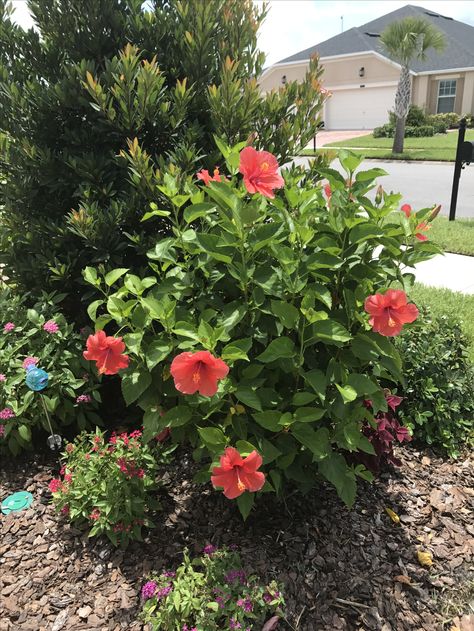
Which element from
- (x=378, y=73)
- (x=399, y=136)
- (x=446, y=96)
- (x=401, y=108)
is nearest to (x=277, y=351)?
(x=399, y=136)

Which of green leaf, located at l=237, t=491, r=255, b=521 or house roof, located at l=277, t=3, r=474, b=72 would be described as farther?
house roof, located at l=277, t=3, r=474, b=72

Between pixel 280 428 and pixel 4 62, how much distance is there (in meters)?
2.62

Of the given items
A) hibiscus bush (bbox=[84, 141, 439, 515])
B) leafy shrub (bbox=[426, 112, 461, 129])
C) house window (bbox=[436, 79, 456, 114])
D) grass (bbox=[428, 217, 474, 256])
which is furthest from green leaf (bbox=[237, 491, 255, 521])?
house window (bbox=[436, 79, 456, 114])

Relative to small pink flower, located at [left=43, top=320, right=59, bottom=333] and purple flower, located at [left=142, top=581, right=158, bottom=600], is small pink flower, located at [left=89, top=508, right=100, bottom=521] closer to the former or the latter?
purple flower, located at [left=142, top=581, right=158, bottom=600]

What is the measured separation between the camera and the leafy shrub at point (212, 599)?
180 cm

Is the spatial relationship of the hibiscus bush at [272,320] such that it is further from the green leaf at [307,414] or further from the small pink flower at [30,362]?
the small pink flower at [30,362]

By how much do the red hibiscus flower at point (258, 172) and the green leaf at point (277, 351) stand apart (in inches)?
19.9

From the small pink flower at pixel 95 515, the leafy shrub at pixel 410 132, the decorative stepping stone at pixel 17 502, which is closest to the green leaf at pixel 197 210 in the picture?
the small pink flower at pixel 95 515

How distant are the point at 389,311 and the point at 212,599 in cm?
120

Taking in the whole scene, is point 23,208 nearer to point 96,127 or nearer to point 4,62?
point 96,127

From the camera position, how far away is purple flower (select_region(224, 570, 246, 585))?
Answer: 1.90 m

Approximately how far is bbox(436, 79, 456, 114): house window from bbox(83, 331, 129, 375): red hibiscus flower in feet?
120

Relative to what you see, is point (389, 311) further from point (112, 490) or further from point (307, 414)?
point (112, 490)

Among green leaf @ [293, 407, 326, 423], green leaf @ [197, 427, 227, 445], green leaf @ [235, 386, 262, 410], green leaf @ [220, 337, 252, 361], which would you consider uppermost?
green leaf @ [220, 337, 252, 361]
